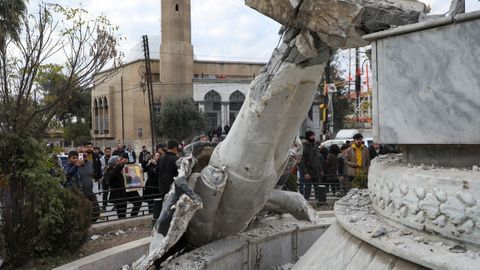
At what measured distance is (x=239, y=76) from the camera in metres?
→ 48.4

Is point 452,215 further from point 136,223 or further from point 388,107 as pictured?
point 136,223

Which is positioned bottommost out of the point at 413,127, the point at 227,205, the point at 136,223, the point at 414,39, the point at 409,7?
the point at 136,223

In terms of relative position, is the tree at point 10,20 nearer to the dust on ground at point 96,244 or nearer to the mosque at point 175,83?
the dust on ground at point 96,244

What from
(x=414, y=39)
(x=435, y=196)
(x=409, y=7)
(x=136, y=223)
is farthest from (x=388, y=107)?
(x=136, y=223)

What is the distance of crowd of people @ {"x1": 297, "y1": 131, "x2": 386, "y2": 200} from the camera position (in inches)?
372

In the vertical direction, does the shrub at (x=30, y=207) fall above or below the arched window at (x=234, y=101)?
below

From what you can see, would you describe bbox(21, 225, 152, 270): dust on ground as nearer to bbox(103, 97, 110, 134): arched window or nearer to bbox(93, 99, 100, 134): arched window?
bbox(103, 97, 110, 134): arched window

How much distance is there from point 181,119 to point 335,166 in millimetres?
30576

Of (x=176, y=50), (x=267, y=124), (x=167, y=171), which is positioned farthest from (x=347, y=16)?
(x=176, y=50)

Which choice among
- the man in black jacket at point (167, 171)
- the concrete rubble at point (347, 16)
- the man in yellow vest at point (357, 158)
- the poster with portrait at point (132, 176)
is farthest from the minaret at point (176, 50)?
the concrete rubble at point (347, 16)

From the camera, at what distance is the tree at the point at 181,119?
133 ft

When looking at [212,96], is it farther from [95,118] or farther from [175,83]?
[95,118]

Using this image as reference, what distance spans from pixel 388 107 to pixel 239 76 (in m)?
46.1

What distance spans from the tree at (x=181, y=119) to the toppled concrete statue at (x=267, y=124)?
36.2m
